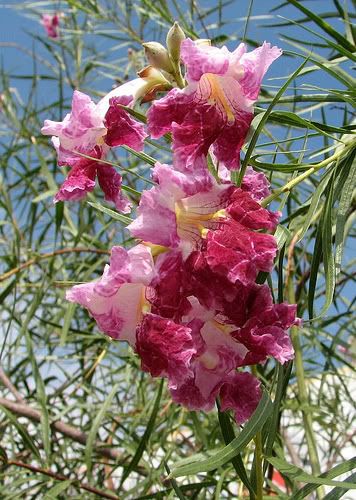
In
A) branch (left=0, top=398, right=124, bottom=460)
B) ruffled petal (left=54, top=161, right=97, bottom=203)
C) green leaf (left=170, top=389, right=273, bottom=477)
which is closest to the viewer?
green leaf (left=170, top=389, right=273, bottom=477)

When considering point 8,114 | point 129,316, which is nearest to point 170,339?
point 129,316

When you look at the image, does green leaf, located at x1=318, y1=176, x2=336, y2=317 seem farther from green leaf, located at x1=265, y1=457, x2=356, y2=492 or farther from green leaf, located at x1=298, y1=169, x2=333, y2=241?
green leaf, located at x1=265, y1=457, x2=356, y2=492

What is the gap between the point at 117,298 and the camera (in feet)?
1.57

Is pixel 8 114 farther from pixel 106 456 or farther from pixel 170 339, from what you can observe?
pixel 170 339

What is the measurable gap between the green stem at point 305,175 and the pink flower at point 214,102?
0.11 feet

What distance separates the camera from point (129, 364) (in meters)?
1.50

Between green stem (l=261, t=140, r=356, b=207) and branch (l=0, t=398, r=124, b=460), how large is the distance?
90 centimetres

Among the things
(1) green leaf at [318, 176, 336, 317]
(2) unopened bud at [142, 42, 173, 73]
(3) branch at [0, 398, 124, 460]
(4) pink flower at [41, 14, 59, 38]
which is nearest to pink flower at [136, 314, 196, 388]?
(1) green leaf at [318, 176, 336, 317]

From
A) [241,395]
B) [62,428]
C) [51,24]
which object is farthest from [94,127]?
[51,24]

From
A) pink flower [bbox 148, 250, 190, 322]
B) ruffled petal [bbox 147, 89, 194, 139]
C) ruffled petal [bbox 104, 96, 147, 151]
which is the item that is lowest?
pink flower [bbox 148, 250, 190, 322]

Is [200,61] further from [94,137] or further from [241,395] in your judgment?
[241,395]

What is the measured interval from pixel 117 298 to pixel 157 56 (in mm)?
189

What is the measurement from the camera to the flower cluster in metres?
0.45

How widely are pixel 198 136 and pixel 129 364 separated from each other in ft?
3.53
